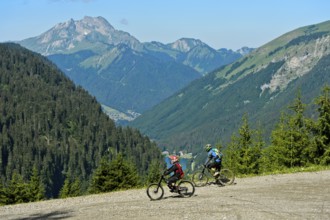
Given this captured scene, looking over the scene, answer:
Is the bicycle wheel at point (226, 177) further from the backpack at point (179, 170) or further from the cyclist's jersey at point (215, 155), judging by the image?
the backpack at point (179, 170)

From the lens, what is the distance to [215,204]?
2553cm

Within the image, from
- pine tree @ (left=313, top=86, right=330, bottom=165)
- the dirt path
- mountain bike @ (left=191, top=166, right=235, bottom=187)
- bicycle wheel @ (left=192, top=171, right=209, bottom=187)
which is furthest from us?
pine tree @ (left=313, top=86, right=330, bottom=165)

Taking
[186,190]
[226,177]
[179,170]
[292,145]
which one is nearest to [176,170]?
[179,170]

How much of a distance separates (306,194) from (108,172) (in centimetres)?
3653

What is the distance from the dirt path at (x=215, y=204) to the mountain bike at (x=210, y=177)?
773mm

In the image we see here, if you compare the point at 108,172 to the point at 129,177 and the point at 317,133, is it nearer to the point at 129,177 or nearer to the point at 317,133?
the point at 129,177

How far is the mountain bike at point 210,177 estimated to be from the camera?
32.8 m

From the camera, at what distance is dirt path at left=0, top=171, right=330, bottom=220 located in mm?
23281

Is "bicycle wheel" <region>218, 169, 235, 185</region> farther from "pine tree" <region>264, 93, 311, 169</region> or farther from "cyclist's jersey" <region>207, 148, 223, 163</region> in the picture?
"pine tree" <region>264, 93, 311, 169</region>

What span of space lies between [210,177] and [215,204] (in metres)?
8.40

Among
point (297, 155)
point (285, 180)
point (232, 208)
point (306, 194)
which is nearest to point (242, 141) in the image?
point (297, 155)

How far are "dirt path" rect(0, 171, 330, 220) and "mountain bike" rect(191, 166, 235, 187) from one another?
773mm

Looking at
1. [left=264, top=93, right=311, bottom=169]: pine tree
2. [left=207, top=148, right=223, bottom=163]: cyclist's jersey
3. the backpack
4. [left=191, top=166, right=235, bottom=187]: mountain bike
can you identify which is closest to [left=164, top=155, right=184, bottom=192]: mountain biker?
the backpack

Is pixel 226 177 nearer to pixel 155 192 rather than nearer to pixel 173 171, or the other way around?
pixel 173 171
